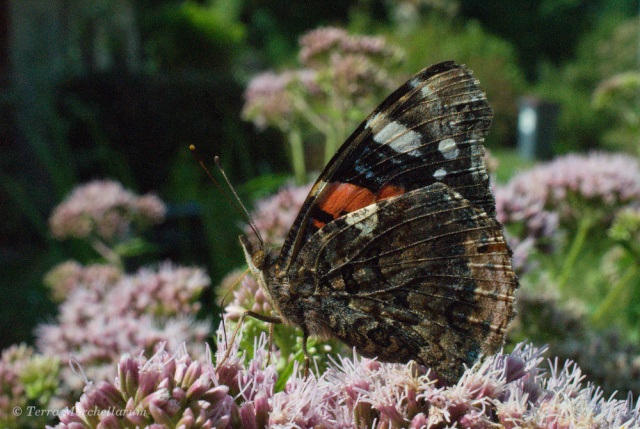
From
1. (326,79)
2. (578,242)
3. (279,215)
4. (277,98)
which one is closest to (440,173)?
(279,215)

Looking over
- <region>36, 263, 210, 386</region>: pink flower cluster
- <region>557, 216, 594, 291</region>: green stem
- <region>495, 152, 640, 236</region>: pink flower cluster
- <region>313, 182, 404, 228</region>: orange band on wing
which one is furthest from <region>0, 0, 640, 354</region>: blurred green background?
<region>313, 182, 404, 228</region>: orange band on wing

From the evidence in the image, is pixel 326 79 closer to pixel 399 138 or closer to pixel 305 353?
pixel 399 138

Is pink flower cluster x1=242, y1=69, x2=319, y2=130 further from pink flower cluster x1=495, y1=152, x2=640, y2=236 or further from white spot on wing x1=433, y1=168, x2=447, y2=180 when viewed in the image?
white spot on wing x1=433, y1=168, x2=447, y2=180

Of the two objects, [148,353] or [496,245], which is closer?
[496,245]

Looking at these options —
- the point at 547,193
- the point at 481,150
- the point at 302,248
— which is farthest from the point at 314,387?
the point at 547,193

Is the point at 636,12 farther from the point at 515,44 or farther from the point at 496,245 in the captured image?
the point at 496,245

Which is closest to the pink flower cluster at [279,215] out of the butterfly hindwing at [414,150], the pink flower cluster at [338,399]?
the butterfly hindwing at [414,150]
